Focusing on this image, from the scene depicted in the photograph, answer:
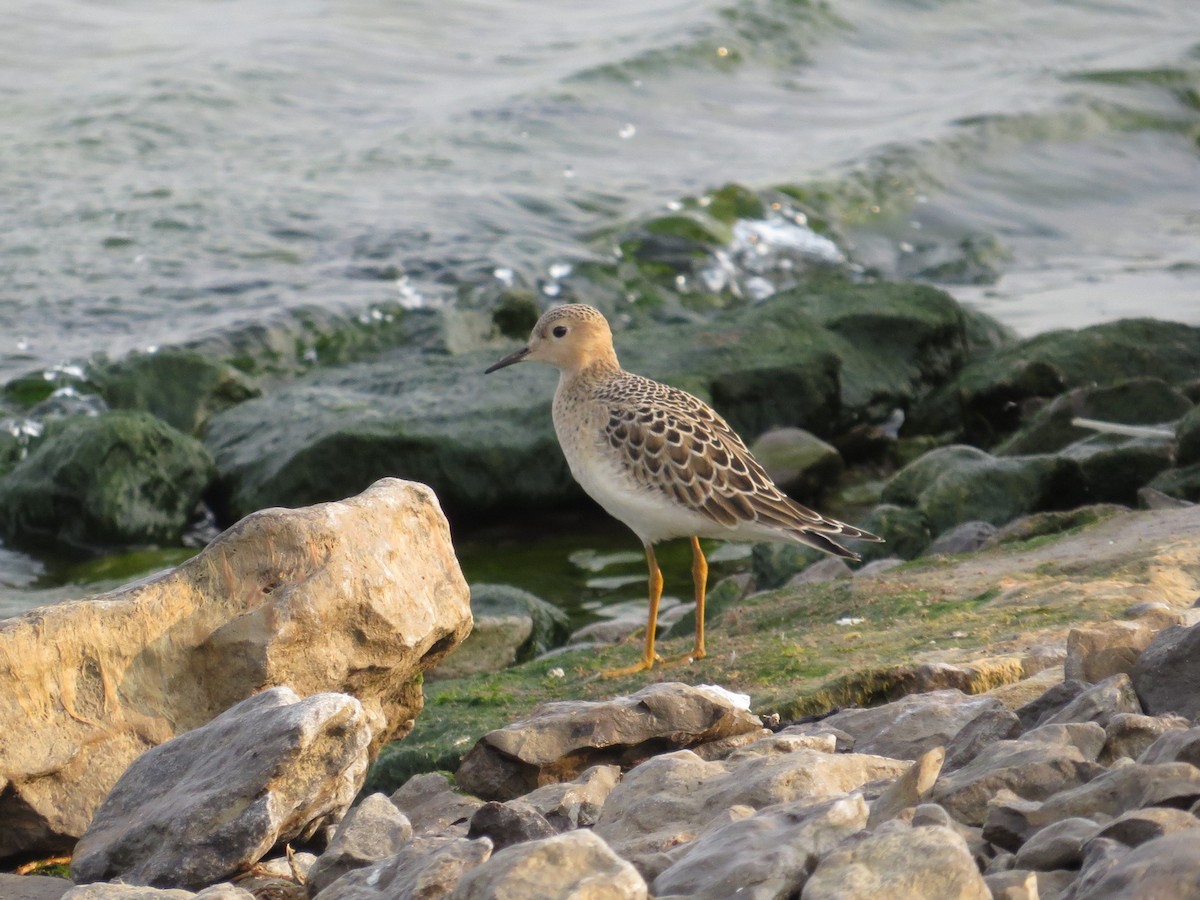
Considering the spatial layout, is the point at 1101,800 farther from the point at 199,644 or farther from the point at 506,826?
the point at 199,644

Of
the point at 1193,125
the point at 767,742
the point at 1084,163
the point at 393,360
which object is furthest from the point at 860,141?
the point at 767,742

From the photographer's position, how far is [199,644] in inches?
183

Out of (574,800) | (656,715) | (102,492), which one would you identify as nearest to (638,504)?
(656,715)

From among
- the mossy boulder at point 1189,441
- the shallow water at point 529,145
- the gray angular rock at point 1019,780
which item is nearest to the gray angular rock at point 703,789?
the gray angular rock at point 1019,780

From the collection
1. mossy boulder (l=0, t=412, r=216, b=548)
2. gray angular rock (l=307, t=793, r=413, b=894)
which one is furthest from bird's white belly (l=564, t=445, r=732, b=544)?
mossy boulder (l=0, t=412, r=216, b=548)

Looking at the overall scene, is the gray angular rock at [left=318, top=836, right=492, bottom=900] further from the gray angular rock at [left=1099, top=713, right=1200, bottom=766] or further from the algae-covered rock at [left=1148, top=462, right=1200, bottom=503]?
the algae-covered rock at [left=1148, top=462, right=1200, bottom=503]

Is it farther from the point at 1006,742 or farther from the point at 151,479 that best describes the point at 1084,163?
the point at 1006,742

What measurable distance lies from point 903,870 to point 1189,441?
5.80 meters

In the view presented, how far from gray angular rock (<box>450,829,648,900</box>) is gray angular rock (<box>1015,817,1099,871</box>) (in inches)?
29.7

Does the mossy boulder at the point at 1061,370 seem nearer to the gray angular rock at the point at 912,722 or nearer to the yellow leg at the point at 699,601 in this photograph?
the yellow leg at the point at 699,601

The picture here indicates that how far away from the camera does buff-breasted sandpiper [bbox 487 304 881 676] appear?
21.7 ft

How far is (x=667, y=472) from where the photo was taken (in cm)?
664

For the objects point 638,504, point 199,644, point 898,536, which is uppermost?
point 199,644

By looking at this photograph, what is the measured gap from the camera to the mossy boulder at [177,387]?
37.8ft
